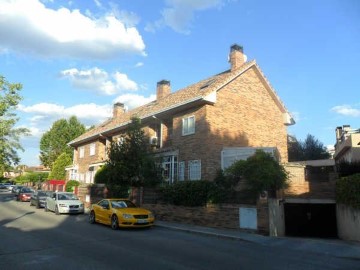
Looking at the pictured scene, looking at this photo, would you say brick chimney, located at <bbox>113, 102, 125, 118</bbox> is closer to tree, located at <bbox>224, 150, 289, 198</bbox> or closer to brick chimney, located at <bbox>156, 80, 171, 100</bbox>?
brick chimney, located at <bbox>156, 80, 171, 100</bbox>

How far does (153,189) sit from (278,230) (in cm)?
855

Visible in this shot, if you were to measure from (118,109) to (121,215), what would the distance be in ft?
92.3

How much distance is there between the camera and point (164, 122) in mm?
28062

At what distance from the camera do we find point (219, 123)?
78.7 ft

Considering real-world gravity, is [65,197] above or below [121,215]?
above

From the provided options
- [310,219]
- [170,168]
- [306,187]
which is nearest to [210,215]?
[306,187]

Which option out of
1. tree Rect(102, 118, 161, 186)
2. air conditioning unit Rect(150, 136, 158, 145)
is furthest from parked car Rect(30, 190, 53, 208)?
air conditioning unit Rect(150, 136, 158, 145)

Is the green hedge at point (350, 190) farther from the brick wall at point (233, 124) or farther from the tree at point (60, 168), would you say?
the tree at point (60, 168)

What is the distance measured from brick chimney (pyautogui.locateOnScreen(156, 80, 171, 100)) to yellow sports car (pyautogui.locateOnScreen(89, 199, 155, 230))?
1738 centimetres

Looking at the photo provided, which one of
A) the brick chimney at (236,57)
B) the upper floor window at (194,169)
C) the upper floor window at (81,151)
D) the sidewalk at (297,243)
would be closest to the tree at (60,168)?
the upper floor window at (81,151)

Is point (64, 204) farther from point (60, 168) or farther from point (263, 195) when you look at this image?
point (60, 168)

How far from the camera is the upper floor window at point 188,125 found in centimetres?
2438

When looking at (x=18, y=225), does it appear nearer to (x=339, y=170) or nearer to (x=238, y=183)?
(x=238, y=183)

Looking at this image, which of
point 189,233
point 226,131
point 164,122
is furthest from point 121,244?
point 164,122
